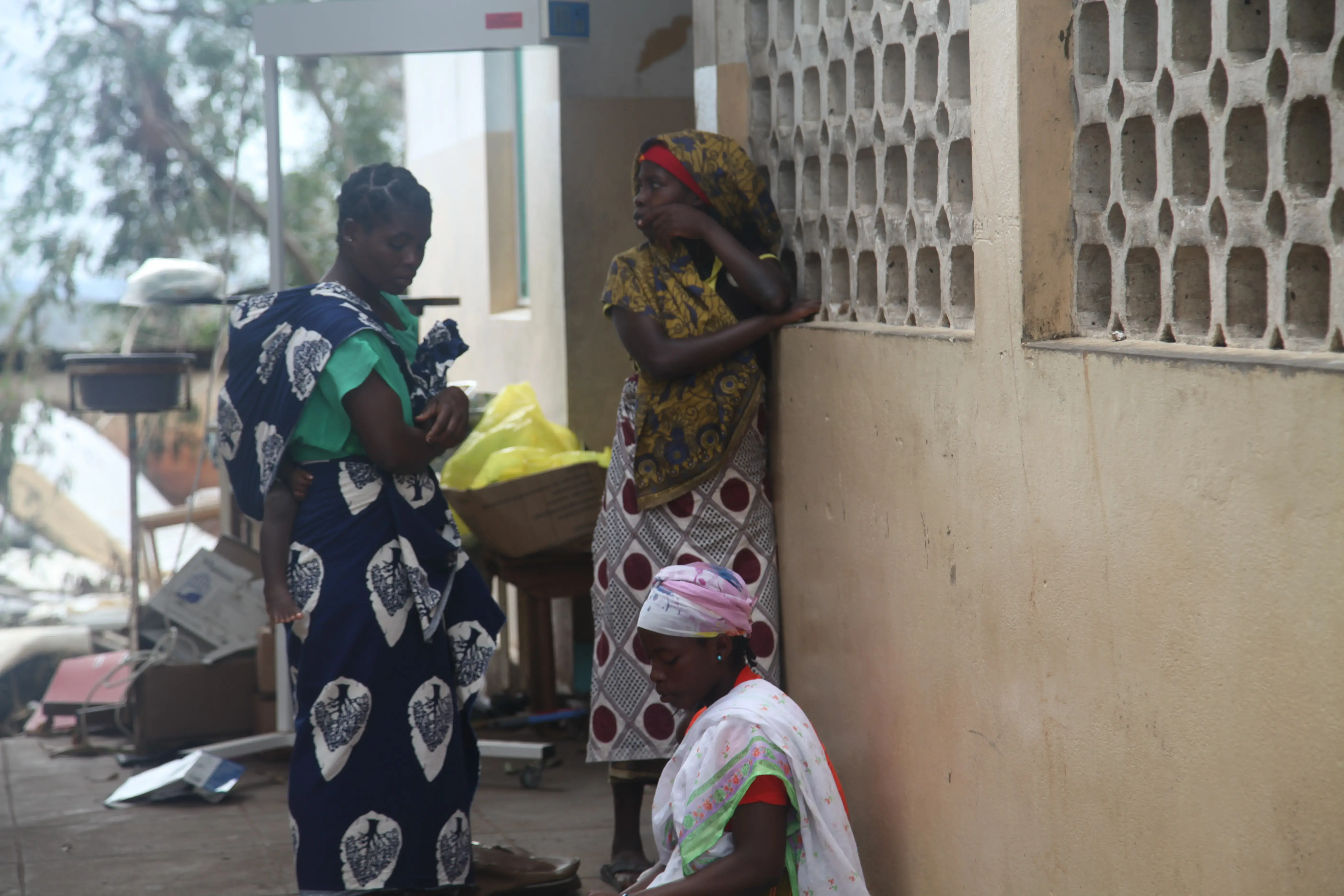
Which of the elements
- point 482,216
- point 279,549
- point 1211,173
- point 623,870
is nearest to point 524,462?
point 623,870

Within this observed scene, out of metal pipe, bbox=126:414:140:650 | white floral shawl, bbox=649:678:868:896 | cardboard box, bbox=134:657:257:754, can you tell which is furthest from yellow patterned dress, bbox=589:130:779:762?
metal pipe, bbox=126:414:140:650

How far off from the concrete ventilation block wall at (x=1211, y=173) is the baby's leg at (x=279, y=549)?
74.3 inches

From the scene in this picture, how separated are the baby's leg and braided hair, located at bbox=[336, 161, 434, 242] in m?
0.66

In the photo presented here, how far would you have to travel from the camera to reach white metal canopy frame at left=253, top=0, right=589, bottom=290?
4.75 m

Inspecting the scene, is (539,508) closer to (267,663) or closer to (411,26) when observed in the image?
(267,663)

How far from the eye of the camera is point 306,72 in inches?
602

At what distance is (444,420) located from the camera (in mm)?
3404

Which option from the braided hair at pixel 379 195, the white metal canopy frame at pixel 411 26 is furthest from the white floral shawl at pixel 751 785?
the white metal canopy frame at pixel 411 26

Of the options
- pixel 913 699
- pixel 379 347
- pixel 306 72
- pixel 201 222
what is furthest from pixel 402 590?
pixel 306 72

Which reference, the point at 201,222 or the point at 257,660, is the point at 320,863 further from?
the point at 201,222

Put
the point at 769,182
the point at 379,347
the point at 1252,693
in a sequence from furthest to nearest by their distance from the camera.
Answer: the point at 769,182 → the point at 379,347 → the point at 1252,693

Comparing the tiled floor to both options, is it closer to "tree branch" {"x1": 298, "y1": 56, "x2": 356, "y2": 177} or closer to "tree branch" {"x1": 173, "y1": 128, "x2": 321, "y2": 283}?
"tree branch" {"x1": 173, "y1": 128, "x2": 321, "y2": 283}

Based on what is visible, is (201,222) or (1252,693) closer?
(1252,693)

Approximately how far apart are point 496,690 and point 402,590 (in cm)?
345
